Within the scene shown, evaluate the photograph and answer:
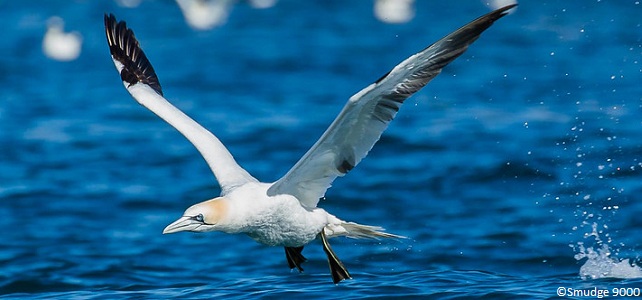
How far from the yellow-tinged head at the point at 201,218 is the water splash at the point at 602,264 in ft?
10.7

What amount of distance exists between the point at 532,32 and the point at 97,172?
10186 mm

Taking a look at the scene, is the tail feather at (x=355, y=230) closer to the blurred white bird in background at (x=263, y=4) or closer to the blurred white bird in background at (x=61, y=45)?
the blurred white bird in background at (x=61, y=45)

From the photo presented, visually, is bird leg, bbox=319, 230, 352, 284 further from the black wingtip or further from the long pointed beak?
the black wingtip

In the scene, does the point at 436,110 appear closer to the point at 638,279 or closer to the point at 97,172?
the point at 97,172

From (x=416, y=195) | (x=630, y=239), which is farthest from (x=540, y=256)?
(x=416, y=195)

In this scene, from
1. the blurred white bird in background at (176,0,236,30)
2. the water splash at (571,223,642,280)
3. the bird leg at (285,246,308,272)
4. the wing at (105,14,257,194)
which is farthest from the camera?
the blurred white bird in background at (176,0,236,30)

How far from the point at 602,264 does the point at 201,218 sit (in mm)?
3848

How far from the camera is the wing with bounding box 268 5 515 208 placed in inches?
280

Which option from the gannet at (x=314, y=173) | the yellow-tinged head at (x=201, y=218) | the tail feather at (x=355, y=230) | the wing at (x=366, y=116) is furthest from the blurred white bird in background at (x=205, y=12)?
the yellow-tinged head at (x=201, y=218)

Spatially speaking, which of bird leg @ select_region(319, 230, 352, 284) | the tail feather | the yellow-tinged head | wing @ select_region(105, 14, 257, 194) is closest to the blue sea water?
bird leg @ select_region(319, 230, 352, 284)

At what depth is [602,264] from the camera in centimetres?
990

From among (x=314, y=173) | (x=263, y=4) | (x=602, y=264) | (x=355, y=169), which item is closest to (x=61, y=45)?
(x=263, y=4)

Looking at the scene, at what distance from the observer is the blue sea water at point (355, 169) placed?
34.7ft

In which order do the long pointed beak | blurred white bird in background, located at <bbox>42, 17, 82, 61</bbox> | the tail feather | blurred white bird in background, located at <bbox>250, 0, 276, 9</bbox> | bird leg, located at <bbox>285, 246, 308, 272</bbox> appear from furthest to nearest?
1. blurred white bird in background, located at <bbox>250, 0, 276, 9</bbox>
2. blurred white bird in background, located at <bbox>42, 17, 82, 61</bbox>
3. bird leg, located at <bbox>285, 246, 308, 272</bbox>
4. the tail feather
5. the long pointed beak
